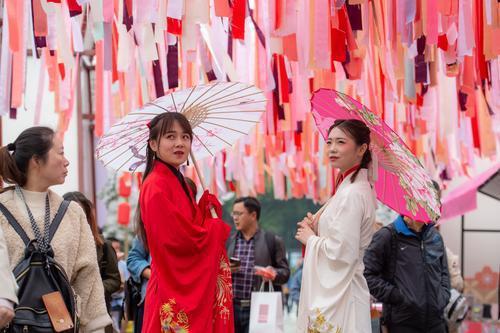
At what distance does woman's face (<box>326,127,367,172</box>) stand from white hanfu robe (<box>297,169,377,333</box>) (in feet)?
0.36

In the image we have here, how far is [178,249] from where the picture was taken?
421 cm

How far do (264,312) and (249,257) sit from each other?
53cm

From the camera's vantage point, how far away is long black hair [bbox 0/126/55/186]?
391cm

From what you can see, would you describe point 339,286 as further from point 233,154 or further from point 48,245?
point 233,154

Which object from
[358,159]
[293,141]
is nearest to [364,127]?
[358,159]

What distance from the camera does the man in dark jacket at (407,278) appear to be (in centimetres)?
549

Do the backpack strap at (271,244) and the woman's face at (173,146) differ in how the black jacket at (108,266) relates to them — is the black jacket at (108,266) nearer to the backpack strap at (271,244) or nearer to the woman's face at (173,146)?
the woman's face at (173,146)

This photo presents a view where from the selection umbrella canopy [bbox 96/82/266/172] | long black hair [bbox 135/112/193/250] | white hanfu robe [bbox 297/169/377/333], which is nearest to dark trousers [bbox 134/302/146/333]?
umbrella canopy [bbox 96/82/266/172]

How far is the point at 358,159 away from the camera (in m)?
4.40

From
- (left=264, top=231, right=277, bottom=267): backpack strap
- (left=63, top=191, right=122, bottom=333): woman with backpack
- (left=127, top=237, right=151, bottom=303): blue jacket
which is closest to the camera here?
(left=63, top=191, right=122, bottom=333): woman with backpack

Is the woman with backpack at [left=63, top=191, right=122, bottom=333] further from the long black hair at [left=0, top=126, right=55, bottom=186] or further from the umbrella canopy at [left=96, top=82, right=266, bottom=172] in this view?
the long black hair at [left=0, top=126, right=55, bottom=186]

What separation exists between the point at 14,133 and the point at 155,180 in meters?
6.70

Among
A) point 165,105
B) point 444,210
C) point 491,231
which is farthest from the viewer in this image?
point 491,231

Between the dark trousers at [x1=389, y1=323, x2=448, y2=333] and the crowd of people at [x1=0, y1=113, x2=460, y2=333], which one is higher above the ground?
the crowd of people at [x1=0, y1=113, x2=460, y2=333]
